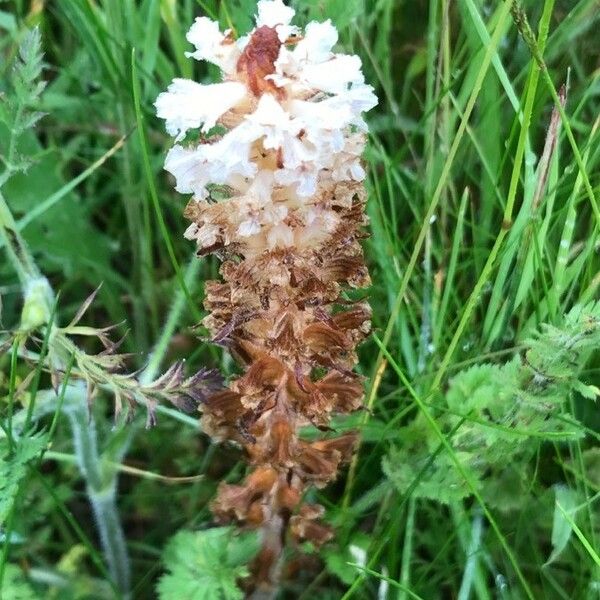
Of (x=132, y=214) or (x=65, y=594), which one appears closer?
(x=65, y=594)

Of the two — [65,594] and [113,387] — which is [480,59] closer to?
[113,387]

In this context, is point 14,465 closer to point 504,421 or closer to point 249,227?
point 249,227

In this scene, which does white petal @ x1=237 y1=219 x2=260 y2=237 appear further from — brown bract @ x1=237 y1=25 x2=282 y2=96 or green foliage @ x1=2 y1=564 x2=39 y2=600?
green foliage @ x1=2 y1=564 x2=39 y2=600

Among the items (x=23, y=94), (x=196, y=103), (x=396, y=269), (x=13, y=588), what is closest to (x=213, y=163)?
(x=196, y=103)

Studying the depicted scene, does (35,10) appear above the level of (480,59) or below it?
above

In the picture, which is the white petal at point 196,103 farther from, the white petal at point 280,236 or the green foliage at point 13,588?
the green foliage at point 13,588

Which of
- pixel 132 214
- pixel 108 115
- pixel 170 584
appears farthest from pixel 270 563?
pixel 108 115

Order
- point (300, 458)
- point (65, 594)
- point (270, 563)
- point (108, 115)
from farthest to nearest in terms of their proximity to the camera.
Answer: point (108, 115) < point (65, 594) < point (270, 563) < point (300, 458)
